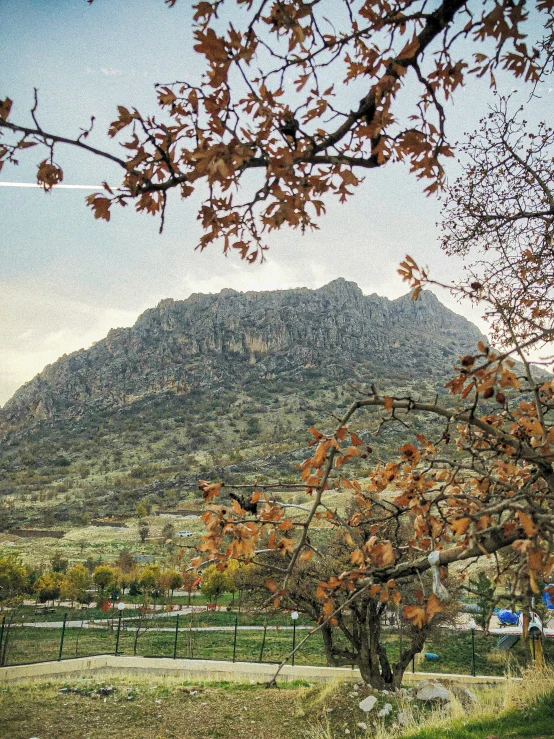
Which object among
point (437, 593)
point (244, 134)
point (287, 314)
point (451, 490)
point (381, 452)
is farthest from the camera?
point (287, 314)

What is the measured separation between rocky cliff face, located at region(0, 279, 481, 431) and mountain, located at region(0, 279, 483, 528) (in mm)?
394

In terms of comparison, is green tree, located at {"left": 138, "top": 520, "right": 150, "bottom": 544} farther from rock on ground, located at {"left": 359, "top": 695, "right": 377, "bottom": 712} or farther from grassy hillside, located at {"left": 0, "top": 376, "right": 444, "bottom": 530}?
rock on ground, located at {"left": 359, "top": 695, "right": 377, "bottom": 712}

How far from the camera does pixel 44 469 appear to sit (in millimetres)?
76438

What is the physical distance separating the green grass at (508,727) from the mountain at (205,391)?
1468 inches

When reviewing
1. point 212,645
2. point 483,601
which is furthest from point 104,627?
point 483,601

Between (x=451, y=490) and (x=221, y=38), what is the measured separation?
2685 mm

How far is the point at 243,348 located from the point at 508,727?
109611 millimetres

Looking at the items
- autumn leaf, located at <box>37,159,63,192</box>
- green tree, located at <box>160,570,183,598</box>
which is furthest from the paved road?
autumn leaf, located at <box>37,159,63,192</box>

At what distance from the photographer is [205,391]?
9769cm

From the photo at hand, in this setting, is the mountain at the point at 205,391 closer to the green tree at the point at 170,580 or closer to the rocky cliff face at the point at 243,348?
the rocky cliff face at the point at 243,348

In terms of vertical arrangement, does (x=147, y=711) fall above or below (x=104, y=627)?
above

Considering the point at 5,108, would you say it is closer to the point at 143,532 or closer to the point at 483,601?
the point at 483,601

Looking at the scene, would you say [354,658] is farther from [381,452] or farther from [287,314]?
[287,314]

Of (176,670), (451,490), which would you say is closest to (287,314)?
(176,670)
